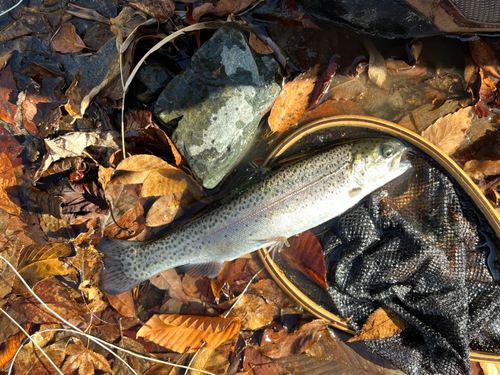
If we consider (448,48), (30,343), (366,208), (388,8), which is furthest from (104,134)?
(448,48)

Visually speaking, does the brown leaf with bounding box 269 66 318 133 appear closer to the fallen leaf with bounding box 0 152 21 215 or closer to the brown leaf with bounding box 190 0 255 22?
the brown leaf with bounding box 190 0 255 22

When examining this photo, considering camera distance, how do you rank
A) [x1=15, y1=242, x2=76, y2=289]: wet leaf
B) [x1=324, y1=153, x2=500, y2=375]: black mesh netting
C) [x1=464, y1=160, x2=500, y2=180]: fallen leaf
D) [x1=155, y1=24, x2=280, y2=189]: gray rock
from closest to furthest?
1. [x1=155, y1=24, x2=280, y2=189]: gray rock
2. [x1=324, y1=153, x2=500, y2=375]: black mesh netting
3. [x1=464, y1=160, x2=500, y2=180]: fallen leaf
4. [x1=15, y1=242, x2=76, y2=289]: wet leaf

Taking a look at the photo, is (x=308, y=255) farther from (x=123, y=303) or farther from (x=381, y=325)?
(x=123, y=303)

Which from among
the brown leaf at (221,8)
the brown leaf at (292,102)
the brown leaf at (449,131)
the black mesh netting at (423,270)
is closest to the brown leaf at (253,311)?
the black mesh netting at (423,270)

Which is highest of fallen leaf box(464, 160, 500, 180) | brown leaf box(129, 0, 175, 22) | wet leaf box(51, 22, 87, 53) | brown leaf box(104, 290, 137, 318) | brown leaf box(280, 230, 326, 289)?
brown leaf box(129, 0, 175, 22)

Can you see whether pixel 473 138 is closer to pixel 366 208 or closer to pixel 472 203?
pixel 472 203

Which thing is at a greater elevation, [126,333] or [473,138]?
[473,138]

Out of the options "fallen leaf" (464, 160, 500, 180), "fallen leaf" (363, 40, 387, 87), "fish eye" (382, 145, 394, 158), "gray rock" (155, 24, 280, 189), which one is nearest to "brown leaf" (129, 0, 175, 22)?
"gray rock" (155, 24, 280, 189)
